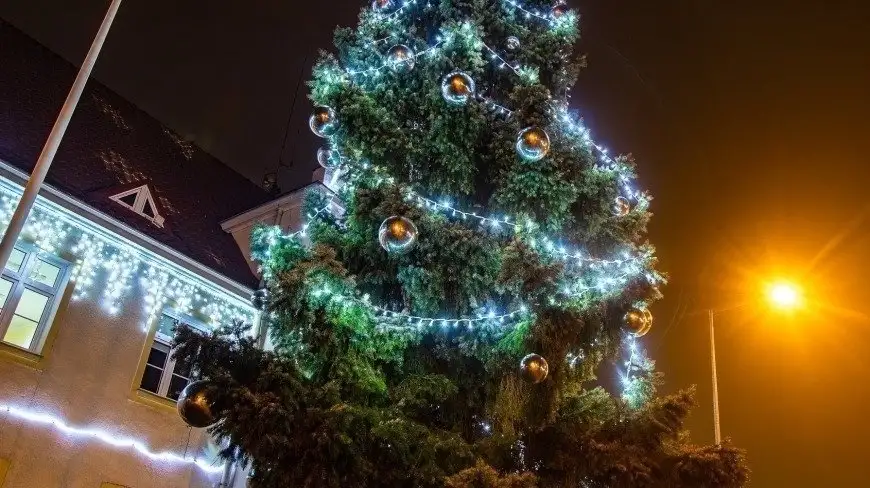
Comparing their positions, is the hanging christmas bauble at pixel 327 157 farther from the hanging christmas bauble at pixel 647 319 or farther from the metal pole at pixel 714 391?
the metal pole at pixel 714 391

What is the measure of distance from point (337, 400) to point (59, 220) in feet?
22.0

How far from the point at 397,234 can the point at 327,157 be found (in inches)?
133

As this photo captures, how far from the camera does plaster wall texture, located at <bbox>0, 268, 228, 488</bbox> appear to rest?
9.77 meters

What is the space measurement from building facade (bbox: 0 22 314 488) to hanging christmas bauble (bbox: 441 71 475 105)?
167 inches

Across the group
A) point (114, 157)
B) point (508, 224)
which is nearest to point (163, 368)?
point (114, 157)

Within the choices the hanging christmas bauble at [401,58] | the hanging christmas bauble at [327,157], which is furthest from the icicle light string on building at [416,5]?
the hanging christmas bauble at [327,157]

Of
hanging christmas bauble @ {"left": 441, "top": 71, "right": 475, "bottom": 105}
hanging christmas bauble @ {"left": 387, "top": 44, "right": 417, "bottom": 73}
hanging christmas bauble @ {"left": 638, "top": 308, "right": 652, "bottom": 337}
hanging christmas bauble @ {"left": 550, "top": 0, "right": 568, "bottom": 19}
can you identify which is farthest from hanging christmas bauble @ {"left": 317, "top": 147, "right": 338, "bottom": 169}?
hanging christmas bauble @ {"left": 638, "top": 308, "right": 652, "bottom": 337}

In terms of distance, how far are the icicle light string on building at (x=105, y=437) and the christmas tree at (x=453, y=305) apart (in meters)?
4.46

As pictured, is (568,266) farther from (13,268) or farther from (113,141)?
(113,141)

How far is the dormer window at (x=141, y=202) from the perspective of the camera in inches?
485

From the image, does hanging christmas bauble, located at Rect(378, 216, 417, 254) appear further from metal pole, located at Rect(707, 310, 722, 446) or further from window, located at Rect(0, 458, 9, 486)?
metal pole, located at Rect(707, 310, 722, 446)

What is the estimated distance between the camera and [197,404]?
6.47 m

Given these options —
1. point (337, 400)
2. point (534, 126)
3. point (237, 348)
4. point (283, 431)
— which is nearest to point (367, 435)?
point (337, 400)

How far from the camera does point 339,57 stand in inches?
416
